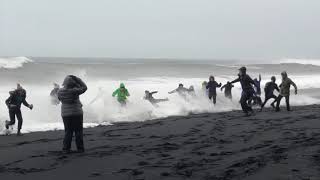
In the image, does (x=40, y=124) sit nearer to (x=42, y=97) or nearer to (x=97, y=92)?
(x=42, y=97)

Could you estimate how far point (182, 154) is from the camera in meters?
9.19

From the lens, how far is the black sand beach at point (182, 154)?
7.66 metres

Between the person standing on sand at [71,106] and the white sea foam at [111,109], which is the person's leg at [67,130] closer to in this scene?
the person standing on sand at [71,106]

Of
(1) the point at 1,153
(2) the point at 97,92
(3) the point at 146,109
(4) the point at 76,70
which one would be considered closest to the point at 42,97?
(2) the point at 97,92

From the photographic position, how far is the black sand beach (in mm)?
7660

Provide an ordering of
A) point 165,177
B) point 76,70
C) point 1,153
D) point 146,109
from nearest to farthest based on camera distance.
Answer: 1. point 165,177
2. point 1,153
3. point 146,109
4. point 76,70

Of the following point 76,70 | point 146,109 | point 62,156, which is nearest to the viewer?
point 62,156

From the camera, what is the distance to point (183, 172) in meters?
7.77

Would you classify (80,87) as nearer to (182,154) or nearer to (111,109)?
(182,154)

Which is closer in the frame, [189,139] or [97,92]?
[189,139]

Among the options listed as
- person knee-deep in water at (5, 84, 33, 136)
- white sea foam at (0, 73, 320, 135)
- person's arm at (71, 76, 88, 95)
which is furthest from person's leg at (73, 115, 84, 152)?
white sea foam at (0, 73, 320, 135)

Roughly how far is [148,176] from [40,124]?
10538 millimetres

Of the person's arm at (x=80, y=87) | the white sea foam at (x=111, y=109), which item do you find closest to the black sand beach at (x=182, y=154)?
the person's arm at (x=80, y=87)

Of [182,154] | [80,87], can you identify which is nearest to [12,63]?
[80,87]
